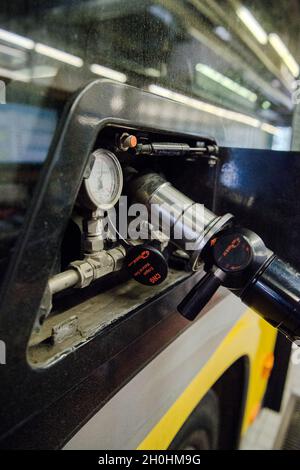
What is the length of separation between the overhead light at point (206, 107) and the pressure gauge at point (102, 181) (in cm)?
19

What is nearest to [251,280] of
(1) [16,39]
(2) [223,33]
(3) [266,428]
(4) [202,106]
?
(4) [202,106]

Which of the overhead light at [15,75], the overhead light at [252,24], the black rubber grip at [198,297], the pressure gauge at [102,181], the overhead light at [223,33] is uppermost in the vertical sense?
the overhead light at [252,24]

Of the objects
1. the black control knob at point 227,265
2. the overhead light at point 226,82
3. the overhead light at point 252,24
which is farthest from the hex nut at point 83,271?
the overhead light at point 252,24

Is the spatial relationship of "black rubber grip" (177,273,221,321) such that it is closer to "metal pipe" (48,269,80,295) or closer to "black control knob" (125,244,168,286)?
"black control knob" (125,244,168,286)

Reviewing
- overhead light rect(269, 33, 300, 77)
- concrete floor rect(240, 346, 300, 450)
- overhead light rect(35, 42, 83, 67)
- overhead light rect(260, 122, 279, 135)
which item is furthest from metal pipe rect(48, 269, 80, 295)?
concrete floor rect(240, 346, 300, 450)

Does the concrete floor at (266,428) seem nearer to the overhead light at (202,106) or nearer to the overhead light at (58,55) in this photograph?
the overhead light at (202,106)

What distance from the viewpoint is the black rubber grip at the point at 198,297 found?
0.69 metres

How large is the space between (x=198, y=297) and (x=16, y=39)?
553 millimetres

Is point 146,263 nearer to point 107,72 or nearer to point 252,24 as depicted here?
point 107,72

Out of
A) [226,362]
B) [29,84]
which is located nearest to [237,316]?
[226,362]

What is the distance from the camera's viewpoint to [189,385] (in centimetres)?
102

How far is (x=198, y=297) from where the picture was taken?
689 mm

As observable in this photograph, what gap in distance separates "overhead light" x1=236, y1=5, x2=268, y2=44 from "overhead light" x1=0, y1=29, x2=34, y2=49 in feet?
2.71

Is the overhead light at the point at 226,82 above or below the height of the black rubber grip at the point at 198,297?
above
